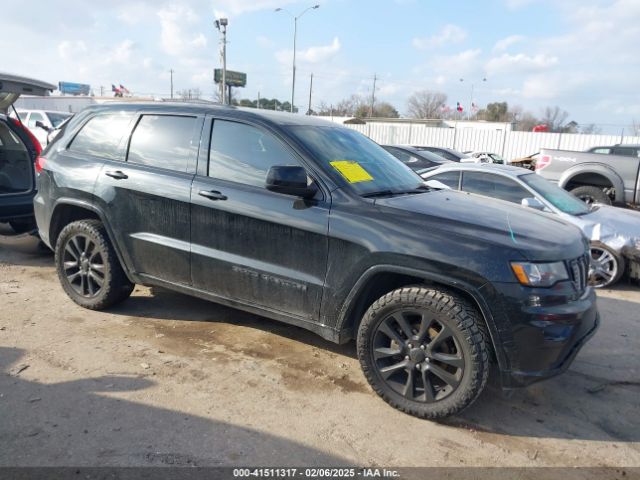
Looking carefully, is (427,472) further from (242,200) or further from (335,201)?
(242,200)

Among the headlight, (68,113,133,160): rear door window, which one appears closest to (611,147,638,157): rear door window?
the headlight

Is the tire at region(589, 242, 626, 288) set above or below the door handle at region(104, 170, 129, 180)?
below

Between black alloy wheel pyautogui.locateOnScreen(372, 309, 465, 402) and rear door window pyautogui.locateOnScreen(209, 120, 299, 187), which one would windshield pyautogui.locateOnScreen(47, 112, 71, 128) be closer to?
rear door window pyautogui.locateOnScreen(209, 120, 299, 187)

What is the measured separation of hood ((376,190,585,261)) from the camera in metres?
3.01

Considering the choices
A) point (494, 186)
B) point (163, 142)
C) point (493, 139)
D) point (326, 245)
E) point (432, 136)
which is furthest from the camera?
point (432, 136)

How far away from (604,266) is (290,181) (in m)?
4.83

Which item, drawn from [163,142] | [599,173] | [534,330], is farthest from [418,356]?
Result: [599,173]

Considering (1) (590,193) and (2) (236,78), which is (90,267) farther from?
(2) (236,78)

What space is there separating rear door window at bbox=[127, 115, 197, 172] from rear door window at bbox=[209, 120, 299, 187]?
260mm

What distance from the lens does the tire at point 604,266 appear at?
6156 millimetres

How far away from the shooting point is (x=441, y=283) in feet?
10.1

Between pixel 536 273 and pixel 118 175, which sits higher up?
pixel 118 175

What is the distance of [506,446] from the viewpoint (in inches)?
117

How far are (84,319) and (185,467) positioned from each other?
2350mm
